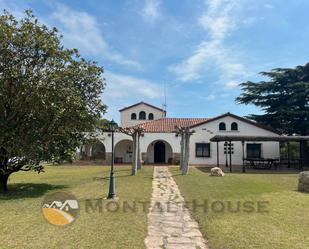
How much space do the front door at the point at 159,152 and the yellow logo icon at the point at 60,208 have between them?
73.7ft

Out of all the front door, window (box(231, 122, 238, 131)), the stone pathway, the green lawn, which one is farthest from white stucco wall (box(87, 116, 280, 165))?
the stone pathway

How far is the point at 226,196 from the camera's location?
11.1 metres

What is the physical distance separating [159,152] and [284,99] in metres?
14.6

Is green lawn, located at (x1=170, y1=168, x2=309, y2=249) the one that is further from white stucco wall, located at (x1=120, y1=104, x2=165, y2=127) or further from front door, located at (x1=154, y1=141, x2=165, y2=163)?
white stucco wall, located at (x1=120, y1=104, x2=165, y2=127)

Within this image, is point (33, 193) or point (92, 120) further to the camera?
point (92, 120)

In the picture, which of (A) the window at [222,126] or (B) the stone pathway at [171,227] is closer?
(B) the stone pathway at [171,227]

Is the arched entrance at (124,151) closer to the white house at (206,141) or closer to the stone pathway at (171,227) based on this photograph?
the white house at (206,141)

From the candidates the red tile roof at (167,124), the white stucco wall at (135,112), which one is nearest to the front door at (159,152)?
the red tile roof at (167,124)

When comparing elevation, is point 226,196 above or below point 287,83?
below

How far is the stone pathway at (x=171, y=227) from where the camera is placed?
587cm

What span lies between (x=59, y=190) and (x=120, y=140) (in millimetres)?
19939

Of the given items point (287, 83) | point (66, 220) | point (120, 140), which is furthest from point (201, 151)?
point (66, 220)

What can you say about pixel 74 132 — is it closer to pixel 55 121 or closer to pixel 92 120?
pixel 92 120

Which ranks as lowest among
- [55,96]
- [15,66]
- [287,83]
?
[55,96]
